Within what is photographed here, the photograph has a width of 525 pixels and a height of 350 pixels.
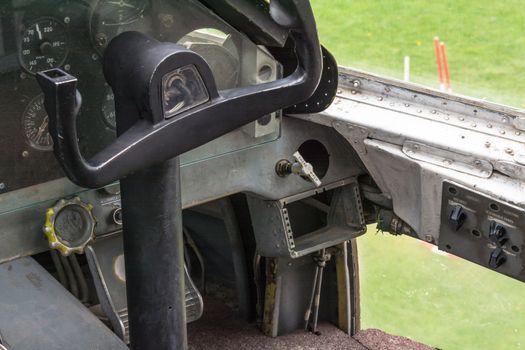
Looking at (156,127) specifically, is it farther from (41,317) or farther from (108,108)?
(41,317)

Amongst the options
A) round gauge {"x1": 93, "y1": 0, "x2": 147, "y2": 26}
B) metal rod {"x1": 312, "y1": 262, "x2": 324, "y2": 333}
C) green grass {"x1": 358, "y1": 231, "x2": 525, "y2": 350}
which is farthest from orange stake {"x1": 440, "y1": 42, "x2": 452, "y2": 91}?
round gauge {"x1": 93, "y1": 0, "x2": 147, "y2": 26}

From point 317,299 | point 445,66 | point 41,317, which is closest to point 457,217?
point 317,299

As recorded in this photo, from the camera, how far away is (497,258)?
3.03 metres

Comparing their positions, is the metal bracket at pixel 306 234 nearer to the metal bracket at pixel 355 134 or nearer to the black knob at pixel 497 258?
the metal bracket at pixel 355 134

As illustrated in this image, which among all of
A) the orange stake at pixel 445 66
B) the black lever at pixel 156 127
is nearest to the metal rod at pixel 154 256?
the black lever at pixel 156 127

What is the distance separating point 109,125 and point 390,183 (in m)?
1.02

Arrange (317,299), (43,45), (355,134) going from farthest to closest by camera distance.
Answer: (317,299) < (355,134) < (43,45)

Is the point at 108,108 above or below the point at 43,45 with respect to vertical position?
below

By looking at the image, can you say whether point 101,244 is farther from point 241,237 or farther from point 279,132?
point 241,237

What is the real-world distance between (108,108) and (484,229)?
1139 mm

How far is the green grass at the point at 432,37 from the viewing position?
8326 mm

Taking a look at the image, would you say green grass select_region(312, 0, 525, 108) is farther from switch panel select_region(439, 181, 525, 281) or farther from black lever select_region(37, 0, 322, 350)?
black lever select_region(37, 0, 322, 350)

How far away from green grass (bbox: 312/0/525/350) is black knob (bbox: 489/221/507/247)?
207 cm

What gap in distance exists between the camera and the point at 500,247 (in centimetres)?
301
